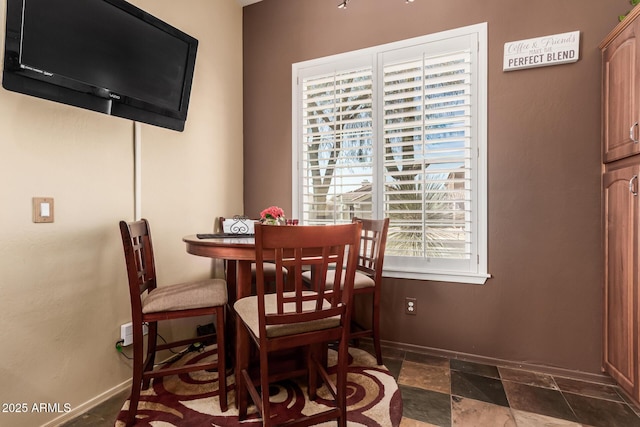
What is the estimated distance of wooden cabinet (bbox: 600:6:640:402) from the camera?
5.34ft

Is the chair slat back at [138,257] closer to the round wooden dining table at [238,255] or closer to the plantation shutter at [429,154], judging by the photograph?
the round wooden dining table at [238,255]

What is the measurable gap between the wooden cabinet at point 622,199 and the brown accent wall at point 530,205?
3.2 inches

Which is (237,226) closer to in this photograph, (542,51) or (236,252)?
(236,252)

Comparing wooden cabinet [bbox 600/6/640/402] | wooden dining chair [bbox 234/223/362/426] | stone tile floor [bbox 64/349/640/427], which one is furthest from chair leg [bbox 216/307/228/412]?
wooden cabinet [bbox 600/6/640/402]

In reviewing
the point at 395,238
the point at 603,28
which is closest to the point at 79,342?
the point at 395,238

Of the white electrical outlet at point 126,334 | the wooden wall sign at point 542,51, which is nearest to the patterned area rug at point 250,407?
the white electrical outlet at point 126,334

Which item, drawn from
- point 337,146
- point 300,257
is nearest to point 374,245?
point 337,146

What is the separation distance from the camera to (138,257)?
1.73m

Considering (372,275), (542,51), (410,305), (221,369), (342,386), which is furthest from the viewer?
(410,305)

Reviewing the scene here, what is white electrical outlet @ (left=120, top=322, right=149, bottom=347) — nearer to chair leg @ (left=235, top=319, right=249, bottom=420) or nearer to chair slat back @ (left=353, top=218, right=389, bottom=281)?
chair leg @ (left=235, top=319, right=249, bottom=420)

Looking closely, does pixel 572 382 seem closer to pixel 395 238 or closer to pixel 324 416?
pixel 395 238

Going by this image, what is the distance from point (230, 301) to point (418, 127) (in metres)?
1.84

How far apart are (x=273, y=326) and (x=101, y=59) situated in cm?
163

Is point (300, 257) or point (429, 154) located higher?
point (429, 154)
